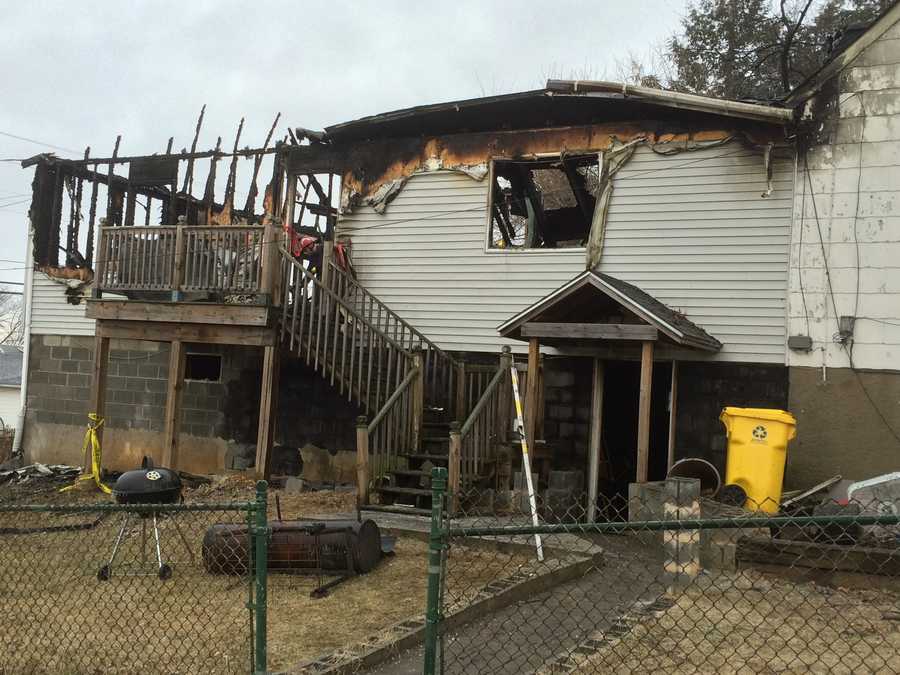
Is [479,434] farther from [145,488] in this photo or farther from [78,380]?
[78,380]

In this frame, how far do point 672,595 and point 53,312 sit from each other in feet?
43.5

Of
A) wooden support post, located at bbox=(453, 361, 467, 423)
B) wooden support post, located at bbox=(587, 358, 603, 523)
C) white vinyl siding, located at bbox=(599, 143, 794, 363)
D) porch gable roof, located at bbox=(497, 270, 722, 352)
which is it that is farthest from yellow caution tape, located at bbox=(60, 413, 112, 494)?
white vinyl siding, located at bbox=(599, 143, 794, 363)

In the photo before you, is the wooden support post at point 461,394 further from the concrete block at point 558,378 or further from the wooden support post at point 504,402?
the concrete block at point 558,378

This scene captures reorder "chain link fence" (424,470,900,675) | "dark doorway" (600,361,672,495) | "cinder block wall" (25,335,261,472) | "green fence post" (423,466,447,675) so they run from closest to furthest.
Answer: "green fence post" (423,466,447,675), "chain link fence" (424,470,900,675), "dark doorway" (600,361,672,495), "cinder block wall" (25,335,261,472)

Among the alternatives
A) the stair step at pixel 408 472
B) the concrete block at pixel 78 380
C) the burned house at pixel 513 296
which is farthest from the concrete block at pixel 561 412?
the concrete block at pixel 78 380

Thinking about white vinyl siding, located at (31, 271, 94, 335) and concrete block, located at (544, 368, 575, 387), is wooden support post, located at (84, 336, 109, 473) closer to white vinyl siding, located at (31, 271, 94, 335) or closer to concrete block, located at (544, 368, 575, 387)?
white vinyl siding, located at (31, 271, 94, 335)

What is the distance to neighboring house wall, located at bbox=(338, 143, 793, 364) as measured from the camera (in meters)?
10.7

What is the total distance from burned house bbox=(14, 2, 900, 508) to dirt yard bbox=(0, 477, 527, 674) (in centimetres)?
217

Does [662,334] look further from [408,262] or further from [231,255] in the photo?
[231,255]

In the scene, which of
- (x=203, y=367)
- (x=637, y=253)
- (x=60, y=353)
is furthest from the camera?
(x=60, y=353)

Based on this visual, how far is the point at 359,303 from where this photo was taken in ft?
42.7

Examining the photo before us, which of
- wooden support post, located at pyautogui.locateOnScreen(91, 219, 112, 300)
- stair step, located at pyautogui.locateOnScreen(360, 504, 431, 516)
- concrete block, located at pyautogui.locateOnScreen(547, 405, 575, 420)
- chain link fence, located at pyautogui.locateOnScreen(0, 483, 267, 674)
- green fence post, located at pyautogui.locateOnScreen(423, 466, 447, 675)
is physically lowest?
chain link fence, located at pyautogui.locateOnScreen(0, 483, 267, 674)

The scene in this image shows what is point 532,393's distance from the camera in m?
10.0

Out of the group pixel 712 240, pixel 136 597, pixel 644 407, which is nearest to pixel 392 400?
pixel 644 407
